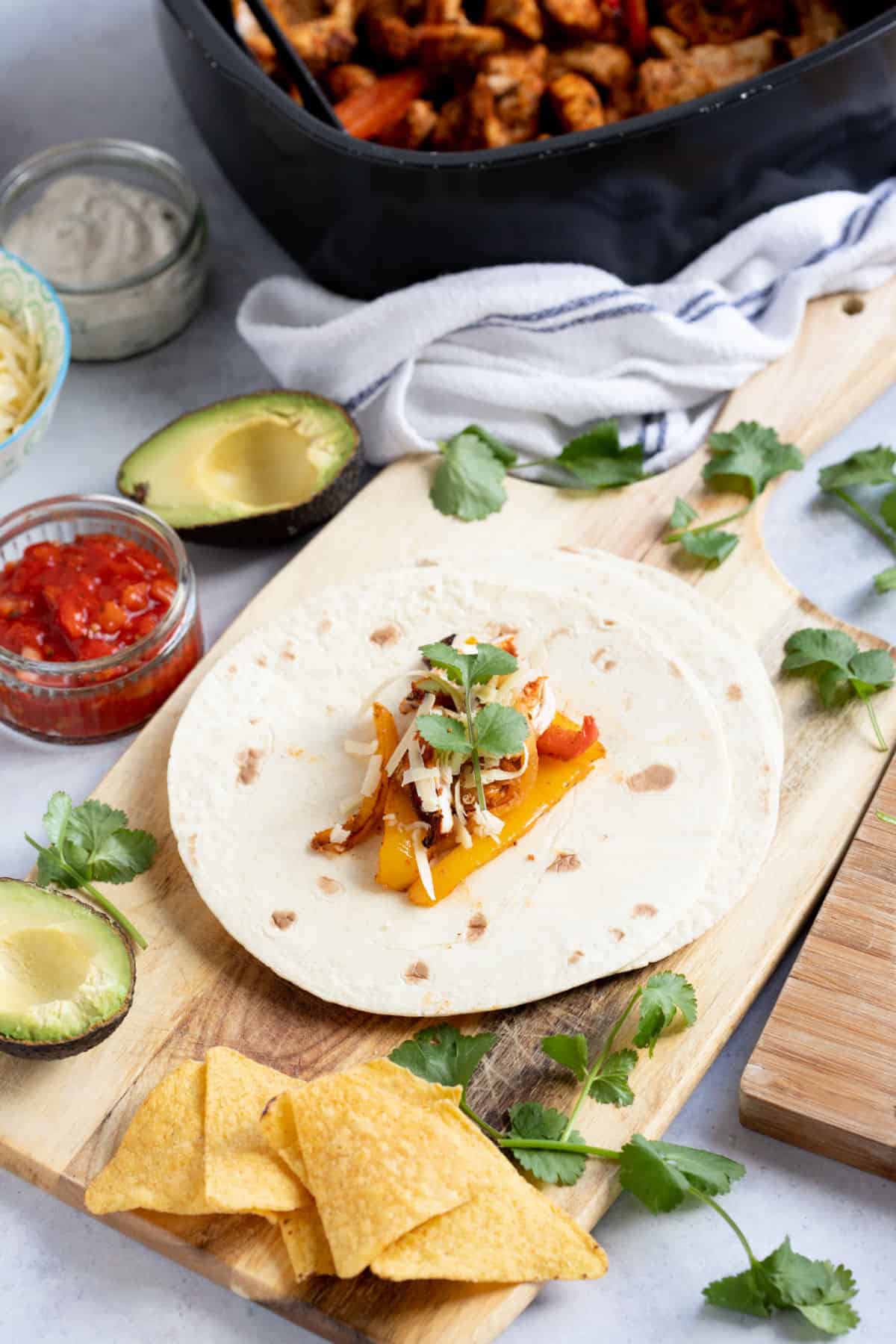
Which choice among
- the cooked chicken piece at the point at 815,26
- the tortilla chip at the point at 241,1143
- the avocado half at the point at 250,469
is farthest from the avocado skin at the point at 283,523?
the cooked chicken piece at the point at 815,26

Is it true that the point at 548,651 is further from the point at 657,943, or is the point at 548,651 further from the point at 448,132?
the point at 448,132

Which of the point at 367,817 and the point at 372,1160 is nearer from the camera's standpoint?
the point at 372,1160

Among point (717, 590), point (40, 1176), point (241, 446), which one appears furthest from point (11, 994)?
point (717, 590)

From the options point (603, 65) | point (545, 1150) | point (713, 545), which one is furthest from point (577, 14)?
point (545, 1150)

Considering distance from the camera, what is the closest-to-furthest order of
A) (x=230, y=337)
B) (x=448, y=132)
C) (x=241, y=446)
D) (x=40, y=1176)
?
(x=40, y=1176), (x=241, y=446), (x=448, y=132), (x=230, y=337)

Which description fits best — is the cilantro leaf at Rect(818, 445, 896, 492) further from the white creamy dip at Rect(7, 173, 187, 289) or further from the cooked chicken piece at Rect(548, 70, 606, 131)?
the white creamy dip at Rect(7, 173, 187, 289)

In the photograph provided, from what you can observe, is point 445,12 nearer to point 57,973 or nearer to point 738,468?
point 738,468
